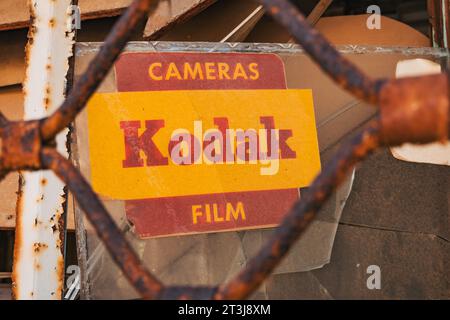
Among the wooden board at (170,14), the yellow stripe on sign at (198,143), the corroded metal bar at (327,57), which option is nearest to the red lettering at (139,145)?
the yellow stripe on sign at (198,143)

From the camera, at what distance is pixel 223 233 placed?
136 centimetres

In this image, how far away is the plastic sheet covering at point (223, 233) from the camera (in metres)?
1.29

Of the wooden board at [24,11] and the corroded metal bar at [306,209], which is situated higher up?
the wooden board at [24,11]

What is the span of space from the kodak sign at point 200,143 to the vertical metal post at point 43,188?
0.36ft

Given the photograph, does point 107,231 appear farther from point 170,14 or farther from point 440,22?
point 440,22

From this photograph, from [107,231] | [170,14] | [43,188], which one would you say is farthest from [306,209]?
[170,14]

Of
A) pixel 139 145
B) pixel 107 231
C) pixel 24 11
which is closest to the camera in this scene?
pixel 107 231

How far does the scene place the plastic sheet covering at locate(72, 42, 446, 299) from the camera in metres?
1.29

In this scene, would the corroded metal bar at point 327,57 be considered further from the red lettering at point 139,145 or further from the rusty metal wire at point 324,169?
the red lettering at point 139,145

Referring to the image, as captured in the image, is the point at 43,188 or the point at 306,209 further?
the point at 43,188

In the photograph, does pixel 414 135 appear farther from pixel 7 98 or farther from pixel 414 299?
pixel 7 98

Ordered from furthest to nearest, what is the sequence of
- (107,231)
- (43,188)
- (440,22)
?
(440,22)
(43,188)
(107,231)

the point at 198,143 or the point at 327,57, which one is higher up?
the point at 198,143

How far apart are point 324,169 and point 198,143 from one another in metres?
0.91
